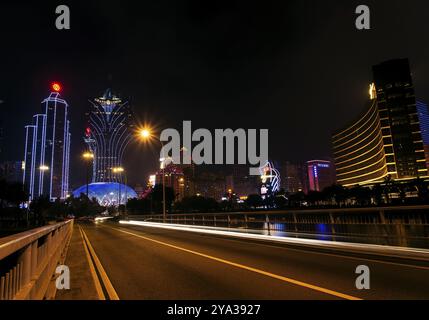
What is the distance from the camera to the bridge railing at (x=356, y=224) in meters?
11.8

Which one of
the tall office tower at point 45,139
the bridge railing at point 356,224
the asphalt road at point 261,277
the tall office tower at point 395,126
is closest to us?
the asphalt road at point 261,277

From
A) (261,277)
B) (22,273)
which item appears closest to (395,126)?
(261,277)

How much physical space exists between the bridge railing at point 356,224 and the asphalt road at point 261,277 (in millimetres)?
1842

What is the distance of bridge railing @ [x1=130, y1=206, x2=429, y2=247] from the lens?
11.8m

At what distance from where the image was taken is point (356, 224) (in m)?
14.3

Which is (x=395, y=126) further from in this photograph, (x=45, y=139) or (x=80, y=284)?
(x=80, y=284)

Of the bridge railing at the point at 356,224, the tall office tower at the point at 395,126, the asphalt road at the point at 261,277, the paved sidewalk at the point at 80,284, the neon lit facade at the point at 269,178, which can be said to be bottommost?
the asphalt road at the point at 261,277

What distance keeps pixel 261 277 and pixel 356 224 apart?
778cm

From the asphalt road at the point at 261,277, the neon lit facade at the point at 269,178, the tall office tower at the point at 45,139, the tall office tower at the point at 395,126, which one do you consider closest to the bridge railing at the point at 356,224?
the asphalt road at the point at 261,277

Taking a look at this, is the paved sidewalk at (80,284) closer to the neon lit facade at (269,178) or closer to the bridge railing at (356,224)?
the bridge railing at (356,224)
